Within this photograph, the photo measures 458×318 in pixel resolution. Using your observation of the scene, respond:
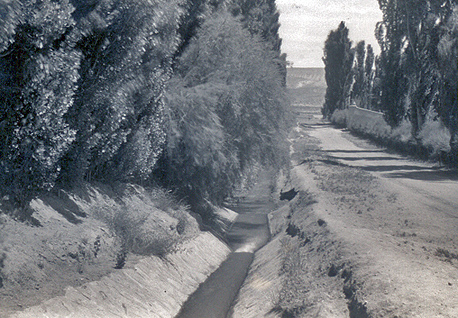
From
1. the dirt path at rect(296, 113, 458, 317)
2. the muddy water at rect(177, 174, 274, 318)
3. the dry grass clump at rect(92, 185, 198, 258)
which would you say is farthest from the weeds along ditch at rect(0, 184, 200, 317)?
the dirt path at rect(296, 113, 458, 317)

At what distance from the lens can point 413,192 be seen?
22.8 meters

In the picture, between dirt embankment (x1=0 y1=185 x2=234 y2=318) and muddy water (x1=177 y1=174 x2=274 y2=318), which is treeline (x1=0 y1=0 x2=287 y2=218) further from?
muddy water (x1=177 y1=174 x2=274 y2=318)

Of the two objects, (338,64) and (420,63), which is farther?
(338,64)

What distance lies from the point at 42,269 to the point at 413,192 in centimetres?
1733

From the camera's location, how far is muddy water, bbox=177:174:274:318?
42.0ft

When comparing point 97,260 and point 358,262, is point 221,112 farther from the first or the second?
point 97,260

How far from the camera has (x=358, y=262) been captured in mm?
10805

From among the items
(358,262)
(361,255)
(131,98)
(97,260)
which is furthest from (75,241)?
(361,255)

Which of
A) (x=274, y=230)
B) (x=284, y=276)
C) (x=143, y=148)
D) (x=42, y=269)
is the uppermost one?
(x=143, y=148)

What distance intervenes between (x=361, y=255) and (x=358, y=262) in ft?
1.61

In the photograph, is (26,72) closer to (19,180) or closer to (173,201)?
(19,180)

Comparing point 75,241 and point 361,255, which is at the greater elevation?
point 75,241

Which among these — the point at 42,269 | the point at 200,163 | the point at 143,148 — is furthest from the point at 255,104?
the point at 42,269

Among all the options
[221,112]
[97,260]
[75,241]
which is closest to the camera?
[75,241]
